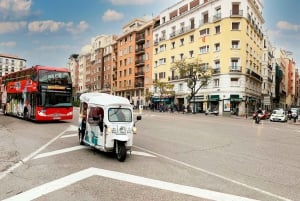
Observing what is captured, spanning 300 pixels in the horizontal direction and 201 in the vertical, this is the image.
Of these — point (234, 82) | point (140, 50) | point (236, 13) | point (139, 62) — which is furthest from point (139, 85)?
point (236, 13)

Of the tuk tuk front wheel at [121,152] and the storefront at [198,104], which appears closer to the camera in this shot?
the tuk tuk front wheel at [121,152]

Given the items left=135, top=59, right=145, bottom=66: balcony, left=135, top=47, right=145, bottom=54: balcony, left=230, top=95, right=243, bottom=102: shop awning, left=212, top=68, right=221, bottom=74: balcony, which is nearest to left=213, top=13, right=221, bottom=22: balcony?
left=212, top=68, right=221, bottom=74: balcony

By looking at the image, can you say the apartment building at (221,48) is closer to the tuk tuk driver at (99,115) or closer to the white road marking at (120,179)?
the tuk tuk driver at (99,115)

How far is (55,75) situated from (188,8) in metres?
41.4

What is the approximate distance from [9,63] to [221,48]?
11024cm

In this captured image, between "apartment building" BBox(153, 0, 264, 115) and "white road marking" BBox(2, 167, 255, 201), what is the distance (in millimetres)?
41394

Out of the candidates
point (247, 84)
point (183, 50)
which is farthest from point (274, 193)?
point (183, 50)

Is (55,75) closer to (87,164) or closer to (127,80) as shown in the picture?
(87,164)

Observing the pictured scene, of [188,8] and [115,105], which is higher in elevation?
[188,8]

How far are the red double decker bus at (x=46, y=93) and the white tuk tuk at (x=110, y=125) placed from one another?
36.5 feet

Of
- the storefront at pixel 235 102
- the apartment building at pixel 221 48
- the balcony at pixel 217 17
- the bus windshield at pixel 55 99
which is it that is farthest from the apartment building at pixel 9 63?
the bus windshield at pixel 55 99

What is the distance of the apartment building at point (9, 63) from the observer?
126350 mm

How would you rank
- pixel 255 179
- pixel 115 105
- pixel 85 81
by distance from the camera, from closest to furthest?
pixel 255 179 < pixel 115 105 < pixel 85 81

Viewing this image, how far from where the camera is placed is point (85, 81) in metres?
110
